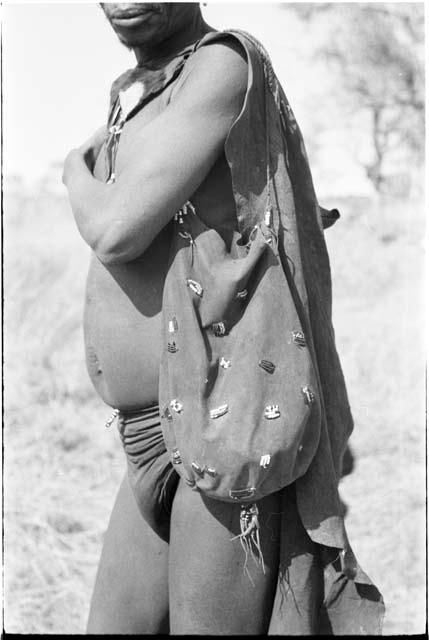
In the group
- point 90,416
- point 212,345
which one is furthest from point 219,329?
point 90,416

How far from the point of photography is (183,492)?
6.04ft

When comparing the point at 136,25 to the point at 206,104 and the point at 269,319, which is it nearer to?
the point at 206,104

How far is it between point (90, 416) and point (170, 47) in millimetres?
4314

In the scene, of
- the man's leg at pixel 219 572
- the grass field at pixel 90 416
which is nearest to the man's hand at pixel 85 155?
the man's leg at pixel 219 572

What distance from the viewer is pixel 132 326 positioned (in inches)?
74.1

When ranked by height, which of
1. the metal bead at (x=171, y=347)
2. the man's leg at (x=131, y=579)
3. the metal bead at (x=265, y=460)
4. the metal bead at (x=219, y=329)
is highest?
the metal bead at (x=171, y=347)

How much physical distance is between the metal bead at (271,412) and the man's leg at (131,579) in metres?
0.46

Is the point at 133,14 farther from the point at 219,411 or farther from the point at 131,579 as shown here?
the point at 131,579

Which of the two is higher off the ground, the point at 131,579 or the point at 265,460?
the point at 265,460

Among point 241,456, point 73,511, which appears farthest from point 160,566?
point 73,511

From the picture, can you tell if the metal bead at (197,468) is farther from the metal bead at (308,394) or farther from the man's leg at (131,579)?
the man's leg at (131,579)

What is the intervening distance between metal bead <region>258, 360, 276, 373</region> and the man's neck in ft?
2.14

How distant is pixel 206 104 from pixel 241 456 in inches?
24.4

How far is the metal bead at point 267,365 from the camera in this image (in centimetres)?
171
